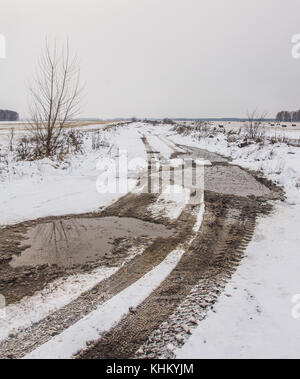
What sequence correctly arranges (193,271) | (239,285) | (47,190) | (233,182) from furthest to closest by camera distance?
(233,182), (47,190), (193,271), (239,285)

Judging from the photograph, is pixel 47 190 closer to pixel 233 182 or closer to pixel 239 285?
pixel 239 285

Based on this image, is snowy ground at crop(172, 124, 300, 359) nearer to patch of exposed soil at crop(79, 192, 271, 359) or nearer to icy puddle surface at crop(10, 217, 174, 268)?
patch of exposed soil at crop(79, 192, 271, 359)

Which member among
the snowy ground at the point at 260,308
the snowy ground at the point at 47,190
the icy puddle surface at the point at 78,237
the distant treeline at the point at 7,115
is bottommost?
the snowy ground at the point at 260,308


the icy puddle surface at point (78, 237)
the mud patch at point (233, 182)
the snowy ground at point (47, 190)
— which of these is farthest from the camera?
the mud patch at point (233, 182)

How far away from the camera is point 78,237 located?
4.34m

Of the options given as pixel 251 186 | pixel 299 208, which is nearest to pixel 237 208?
pixel 299 208

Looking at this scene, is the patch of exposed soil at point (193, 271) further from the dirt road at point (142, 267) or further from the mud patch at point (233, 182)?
the mud patch at point (233, 182)

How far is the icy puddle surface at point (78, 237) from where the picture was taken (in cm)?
360

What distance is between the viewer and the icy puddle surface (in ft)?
11.8

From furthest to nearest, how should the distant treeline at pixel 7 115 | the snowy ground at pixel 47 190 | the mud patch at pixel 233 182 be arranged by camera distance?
the distant treeline at pixel 7 115 < the mud patch at pixel 233 182 < the snowy ground at pixel 47 190

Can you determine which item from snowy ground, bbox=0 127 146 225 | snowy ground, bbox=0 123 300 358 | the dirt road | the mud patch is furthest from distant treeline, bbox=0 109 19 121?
the dirt road

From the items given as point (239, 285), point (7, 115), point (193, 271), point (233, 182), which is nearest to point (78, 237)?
point (193, 271)

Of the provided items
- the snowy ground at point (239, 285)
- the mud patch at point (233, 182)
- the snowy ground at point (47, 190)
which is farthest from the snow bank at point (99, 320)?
the mud patch at point (233, 182)
